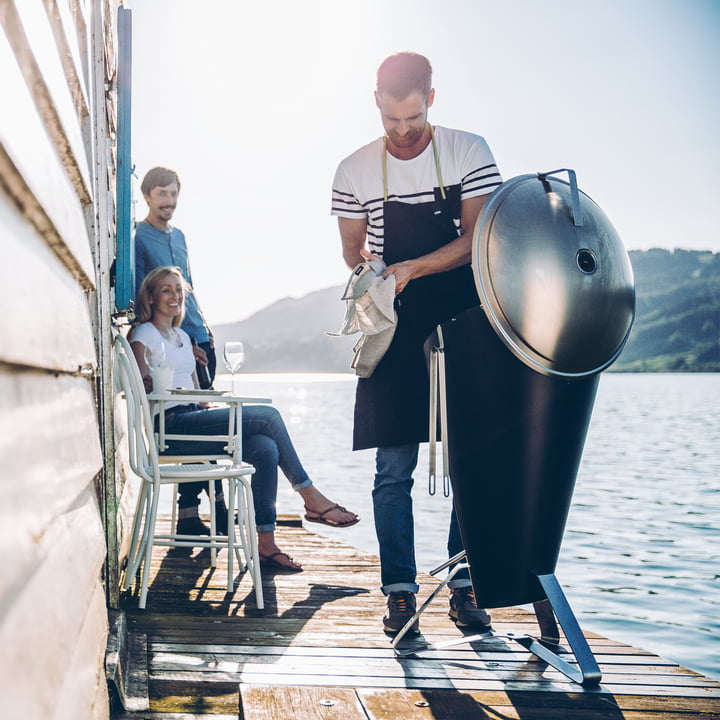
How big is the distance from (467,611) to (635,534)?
506 cm

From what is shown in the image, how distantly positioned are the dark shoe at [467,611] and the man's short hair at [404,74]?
58.5 inches

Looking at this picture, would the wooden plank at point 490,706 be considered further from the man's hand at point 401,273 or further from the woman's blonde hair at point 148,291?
the woman's blonde hair at point 148,291

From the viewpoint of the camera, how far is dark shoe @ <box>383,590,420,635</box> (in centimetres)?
246

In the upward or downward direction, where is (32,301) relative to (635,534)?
upward

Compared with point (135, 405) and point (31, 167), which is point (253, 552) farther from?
point (31, 167)

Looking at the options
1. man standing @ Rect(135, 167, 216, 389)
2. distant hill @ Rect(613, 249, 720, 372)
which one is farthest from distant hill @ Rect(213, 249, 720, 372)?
man standing @ Rect(135, 167, 216, 389)

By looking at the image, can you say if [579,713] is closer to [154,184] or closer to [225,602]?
[225,602]

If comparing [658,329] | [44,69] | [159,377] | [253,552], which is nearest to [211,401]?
[159,377]

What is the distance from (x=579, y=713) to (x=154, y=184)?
9.62ft

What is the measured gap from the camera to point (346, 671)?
2111 millimetres

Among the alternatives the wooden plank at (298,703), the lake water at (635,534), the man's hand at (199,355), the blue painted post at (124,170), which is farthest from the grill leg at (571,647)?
the man's hand at (199,355)

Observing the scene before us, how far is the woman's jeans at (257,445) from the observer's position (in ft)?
11.1

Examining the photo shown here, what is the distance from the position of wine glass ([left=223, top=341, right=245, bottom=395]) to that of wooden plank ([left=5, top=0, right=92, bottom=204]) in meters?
2.85

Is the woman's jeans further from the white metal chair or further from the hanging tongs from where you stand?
the hanging tongs
